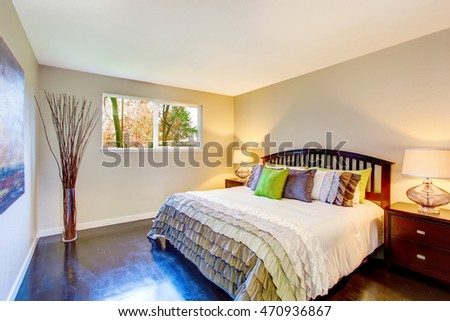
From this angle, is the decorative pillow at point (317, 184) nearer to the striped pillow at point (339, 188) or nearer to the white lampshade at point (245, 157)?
the striped pillow at point (339, 188)

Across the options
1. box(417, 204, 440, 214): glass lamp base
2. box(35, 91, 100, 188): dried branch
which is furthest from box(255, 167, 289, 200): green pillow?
box(35, 91, 100, 188): dried branch

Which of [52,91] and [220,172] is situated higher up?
[52,91]

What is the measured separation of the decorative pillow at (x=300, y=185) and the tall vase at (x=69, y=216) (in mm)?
2836

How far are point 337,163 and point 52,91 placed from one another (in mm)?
4098

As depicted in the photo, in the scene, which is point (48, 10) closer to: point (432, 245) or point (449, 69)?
point (449, 69)

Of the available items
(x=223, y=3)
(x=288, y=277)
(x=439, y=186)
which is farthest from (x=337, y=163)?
(x=223, y=3)

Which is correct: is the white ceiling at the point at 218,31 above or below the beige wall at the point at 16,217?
above

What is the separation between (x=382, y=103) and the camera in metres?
2.72

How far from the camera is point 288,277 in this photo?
61.7 inches

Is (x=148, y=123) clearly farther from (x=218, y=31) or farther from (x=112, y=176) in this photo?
(x=218, y=31)

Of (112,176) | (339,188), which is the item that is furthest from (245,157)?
(112,176)

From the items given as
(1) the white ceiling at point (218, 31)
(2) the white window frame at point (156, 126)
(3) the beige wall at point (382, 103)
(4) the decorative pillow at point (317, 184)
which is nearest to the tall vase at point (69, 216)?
(2) the white window frame at point (156, 126)

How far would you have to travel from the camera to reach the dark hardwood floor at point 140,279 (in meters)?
1.95

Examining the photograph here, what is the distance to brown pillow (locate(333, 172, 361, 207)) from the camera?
97.0 inches
